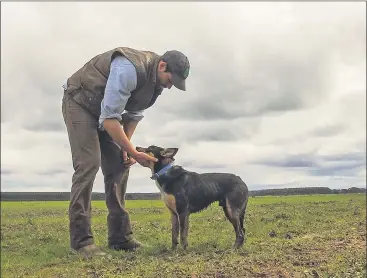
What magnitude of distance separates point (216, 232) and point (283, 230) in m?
1.84


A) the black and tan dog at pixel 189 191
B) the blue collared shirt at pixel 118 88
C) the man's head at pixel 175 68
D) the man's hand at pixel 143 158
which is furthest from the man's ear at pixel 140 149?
the man's head at pixel 175 68

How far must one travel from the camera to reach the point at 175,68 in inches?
280

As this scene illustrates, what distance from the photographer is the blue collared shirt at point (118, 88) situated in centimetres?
698

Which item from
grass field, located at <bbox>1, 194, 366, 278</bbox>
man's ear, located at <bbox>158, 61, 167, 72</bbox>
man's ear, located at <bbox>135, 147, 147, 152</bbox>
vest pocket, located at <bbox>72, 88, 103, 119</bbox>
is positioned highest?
man's ear, located at <bbox>158, 61, 167, 72</bbox>

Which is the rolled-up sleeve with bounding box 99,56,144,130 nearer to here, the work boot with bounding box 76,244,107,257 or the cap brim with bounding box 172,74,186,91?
the cap brim with bounding box 172,74,186,91

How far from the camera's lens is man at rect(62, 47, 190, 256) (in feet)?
23.3

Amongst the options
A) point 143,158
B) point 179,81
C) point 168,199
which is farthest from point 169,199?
point 179,81

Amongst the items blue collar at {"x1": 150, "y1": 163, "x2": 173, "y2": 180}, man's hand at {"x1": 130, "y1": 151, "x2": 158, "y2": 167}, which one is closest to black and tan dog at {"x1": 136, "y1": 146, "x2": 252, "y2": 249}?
blue collar at {"x1": 150, "y1": 163, "x2": 173, "y2": 180}

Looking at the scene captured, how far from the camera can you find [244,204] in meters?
8.38

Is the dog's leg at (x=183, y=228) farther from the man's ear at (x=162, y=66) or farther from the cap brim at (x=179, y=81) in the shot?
the man's ear at (x=162, y=66)

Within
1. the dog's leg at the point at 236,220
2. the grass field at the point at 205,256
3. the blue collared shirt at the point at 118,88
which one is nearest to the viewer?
the grass field at the point at 205,256

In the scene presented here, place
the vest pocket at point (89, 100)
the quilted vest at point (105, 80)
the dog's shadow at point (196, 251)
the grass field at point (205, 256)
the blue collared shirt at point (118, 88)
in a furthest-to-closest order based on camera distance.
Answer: the vest pocket at point (89, 100), the dog's shadow at point (196, 251), the quilted vest at point (105, 80), the blue collared shirt at point (118, 88), the grass field at point (205, 256)

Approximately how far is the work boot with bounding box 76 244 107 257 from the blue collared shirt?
6.39 feet

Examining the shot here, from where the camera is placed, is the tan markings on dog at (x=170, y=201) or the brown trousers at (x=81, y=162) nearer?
the brown trousers at (x=81, y=162)
